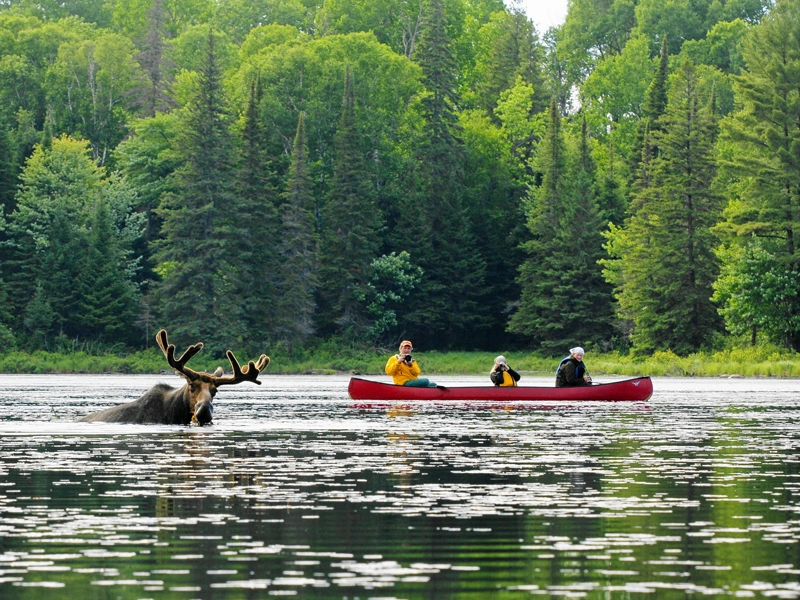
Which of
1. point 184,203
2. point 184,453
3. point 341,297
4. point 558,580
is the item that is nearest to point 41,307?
point 184,203

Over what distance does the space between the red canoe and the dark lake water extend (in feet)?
31.7

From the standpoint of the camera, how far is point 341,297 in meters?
89.1

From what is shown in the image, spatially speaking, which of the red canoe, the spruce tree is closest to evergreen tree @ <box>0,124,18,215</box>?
the spruce tree

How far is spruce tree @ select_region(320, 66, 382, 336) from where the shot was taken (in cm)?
8900

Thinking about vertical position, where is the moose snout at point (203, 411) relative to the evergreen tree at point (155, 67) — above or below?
below

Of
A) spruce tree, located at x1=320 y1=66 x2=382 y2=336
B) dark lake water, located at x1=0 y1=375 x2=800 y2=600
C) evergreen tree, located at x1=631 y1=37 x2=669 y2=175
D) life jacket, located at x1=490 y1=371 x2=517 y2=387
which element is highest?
evergreen tree, located at x1=631 y1=37 x2=669 y2=175

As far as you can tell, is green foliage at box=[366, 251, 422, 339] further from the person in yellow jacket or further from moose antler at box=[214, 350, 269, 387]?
moose antler at box=[214, 350, 269, 387]

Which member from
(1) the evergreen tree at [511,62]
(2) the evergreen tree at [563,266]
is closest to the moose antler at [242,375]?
(2) the evergreen tree at [563,266]

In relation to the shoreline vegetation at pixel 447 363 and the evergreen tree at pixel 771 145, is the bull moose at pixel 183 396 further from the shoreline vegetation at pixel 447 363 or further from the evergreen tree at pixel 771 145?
the evergreen tree at pixel 771 145

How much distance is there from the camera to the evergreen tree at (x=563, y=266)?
89.0m

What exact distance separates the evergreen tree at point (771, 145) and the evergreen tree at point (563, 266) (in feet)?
51.5

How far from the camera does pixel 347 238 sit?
293ft

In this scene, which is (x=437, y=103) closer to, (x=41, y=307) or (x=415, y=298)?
(x=415, y=298)

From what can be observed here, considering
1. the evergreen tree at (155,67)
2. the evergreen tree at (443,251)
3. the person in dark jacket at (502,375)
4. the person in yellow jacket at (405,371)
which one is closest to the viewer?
the person in yellow jacket at (405,371)
